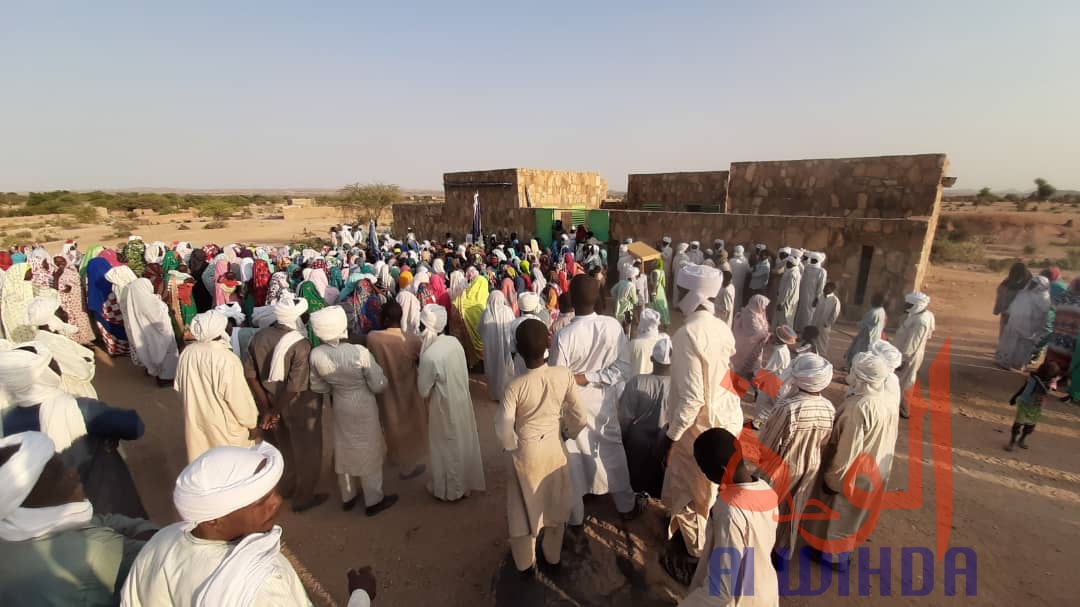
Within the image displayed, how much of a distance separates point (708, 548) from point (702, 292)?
1.67 m

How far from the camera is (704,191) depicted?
14938mm

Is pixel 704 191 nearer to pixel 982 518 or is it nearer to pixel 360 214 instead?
pixel 982 518

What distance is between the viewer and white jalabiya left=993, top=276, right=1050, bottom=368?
6570mm

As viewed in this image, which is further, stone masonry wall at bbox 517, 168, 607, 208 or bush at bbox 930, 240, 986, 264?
bush at bbox 930, 240, 986, 264

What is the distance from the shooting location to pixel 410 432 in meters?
4.38

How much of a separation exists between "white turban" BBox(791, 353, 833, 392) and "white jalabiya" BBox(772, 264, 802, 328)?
5331mm

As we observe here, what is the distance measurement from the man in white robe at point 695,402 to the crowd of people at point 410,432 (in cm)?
2

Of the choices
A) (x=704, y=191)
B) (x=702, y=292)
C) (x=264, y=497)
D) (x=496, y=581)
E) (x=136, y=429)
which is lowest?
(x=496, y=581)

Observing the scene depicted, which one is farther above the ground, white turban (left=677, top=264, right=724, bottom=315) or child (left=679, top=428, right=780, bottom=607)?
white turban (left=677, top=264, right=724, bottom=315)

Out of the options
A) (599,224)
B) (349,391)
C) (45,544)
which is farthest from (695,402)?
(599,224)

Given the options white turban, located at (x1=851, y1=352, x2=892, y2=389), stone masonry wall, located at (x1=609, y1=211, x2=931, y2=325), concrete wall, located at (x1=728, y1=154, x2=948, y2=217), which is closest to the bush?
concrete wall, located at (x1=728, y1=154, x2=948, y2=217)

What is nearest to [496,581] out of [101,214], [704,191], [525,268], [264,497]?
[264,497]

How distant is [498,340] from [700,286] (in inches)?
116

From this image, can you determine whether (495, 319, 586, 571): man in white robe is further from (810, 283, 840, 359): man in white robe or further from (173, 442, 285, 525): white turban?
(810, 283, 840, 359): man in white robe
